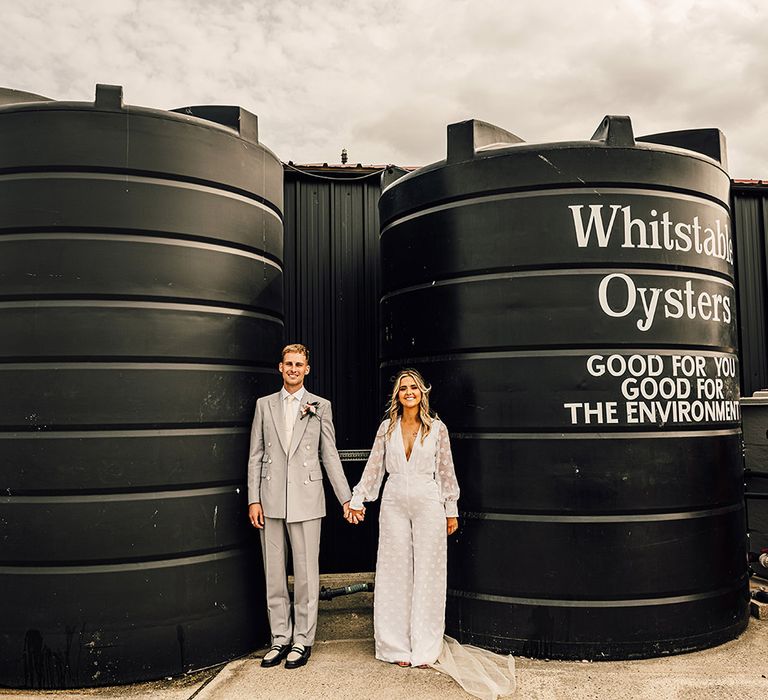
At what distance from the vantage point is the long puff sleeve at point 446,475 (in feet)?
13.4

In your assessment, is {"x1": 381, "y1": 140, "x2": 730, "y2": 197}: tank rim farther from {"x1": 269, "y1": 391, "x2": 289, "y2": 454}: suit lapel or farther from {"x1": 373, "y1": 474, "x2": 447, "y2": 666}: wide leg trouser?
{"x1": 373, "y1": 474, "x2": 447, "y2": 666}: wide leg trouser

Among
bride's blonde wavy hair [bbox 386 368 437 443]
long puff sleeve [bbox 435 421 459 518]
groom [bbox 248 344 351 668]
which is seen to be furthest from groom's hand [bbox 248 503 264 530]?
long puff sleeve [bbox 435 421 459 518]

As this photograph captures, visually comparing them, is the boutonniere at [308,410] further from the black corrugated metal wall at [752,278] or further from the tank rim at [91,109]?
the black corrugated metal wall at [752,278]

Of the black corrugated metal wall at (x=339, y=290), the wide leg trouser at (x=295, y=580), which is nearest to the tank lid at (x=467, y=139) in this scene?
the black corrugated metal wall at (x=339, y=290)

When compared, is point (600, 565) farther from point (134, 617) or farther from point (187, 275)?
point (187, 275)

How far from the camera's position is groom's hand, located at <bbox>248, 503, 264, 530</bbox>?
404cm

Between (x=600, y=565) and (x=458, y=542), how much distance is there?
0.87 meters

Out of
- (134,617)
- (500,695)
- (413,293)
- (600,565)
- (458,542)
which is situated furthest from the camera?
(413,293)

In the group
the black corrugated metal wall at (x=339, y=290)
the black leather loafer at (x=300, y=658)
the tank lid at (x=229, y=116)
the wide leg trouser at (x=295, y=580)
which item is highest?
the tank lid at (x=229, y=116)

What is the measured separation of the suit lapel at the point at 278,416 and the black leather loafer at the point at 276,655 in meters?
1.17

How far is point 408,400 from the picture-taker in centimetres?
414

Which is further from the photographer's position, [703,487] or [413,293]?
[413,293]

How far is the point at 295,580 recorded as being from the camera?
158 inches

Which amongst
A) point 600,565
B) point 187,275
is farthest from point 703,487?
point 187,275
